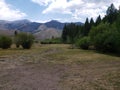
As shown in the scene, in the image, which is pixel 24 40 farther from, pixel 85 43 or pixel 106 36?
pixel 106 36

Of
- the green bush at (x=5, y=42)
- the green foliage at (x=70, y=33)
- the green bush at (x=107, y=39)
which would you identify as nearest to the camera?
the green bush at (x=107, y=39)

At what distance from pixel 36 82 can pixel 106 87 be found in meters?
6.27

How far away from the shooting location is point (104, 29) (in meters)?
73.6

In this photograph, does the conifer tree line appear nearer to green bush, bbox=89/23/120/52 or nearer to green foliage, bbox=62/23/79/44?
green bush, bbox=89/23/120/52

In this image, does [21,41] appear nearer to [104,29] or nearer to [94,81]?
[104,29]

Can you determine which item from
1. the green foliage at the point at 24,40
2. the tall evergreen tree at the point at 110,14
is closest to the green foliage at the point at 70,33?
the tall evergreen tree at the point at 110,14

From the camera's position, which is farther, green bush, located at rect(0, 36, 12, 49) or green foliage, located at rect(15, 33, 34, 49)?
green foliage, located at rect(15, 33, 34, 49)

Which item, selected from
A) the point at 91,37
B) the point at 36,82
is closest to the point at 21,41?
the point at 91,37

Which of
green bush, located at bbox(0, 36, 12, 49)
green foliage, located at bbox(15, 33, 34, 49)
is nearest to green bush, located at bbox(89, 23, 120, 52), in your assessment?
green foliage, located at bbox(15, 33, 34, 49)

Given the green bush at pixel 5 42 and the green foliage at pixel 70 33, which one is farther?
the green foliage at pixel 70 33

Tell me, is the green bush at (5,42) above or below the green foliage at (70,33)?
below

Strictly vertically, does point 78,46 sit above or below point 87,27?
below

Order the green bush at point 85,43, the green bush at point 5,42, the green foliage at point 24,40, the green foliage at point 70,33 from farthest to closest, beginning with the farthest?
1. the green foliage at point 70,33
2. the green foliage at point 24,40
3. the green bush at point 5,42
4. the green bush at point 85,43

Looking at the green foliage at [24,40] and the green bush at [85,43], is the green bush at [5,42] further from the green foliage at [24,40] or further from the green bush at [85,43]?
the green bush at [85,43]
